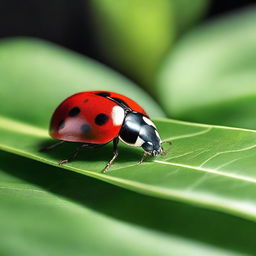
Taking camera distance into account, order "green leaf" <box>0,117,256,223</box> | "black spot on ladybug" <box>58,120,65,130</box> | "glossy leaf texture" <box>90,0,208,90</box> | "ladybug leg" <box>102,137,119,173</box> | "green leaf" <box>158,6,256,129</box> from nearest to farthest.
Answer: "green leaf" <box>0,117,256,223</box> < "ladybug leg" <box>102,137,119,173</box> < "black spot on ladybug" <box>58,120,65,130</box> < "green leaf" <box>158,6,256,129</box> < "glossy leaf texture" <box>90,0,208,90</box>

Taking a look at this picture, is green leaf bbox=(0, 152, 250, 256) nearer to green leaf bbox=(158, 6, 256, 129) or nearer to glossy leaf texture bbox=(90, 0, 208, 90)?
green leaf bbox=(158, 6, 256, 129)

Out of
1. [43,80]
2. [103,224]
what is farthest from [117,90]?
[103,224]

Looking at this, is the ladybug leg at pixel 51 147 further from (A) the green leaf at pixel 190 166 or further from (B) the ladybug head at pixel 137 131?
(B) the ladybug head at pixel 137 131

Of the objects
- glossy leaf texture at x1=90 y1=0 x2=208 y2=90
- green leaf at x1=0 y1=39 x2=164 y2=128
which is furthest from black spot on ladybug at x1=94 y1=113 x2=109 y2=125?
glossy leaf texture at x1=90 y1=0 x2=208 y2=90

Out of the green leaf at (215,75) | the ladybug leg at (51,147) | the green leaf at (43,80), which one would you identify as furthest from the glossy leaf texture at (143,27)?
the ladybug leg at (51,147)

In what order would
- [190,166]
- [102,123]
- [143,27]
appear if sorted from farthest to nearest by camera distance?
[143,27] → [102,123] → [190,166]

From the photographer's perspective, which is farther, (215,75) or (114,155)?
(215,75)

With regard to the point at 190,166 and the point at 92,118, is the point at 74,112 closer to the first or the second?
the point at 92,118

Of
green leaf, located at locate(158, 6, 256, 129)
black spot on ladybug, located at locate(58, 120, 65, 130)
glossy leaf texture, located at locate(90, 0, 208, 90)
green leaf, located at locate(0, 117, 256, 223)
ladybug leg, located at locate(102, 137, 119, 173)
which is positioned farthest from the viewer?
glossy leaf texture, located at locate(90, 0, 208, 90)
